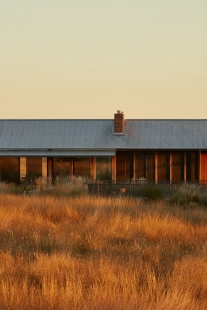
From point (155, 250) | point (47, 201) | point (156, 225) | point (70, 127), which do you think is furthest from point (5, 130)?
point (155, 250)

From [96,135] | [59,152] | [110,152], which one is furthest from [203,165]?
[59,152]

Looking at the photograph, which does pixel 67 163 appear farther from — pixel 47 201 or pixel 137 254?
pixel 137 254

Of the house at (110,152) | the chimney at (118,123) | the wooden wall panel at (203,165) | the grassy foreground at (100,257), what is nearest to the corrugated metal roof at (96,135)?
the house at (110,152)

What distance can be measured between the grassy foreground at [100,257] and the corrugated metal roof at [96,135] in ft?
61.6

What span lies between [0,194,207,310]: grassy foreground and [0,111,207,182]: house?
60.7ft

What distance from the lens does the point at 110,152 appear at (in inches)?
1499

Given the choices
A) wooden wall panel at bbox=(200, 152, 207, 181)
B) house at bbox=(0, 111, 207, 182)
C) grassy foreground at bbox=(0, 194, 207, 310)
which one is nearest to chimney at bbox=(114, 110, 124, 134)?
house at bbox=(0, 111, 207, 182)

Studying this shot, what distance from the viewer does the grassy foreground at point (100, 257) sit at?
798 cm

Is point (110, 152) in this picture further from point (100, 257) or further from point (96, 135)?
point (100, 257)

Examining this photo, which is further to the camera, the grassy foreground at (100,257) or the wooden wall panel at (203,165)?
the wooden wall panel at (203,165)

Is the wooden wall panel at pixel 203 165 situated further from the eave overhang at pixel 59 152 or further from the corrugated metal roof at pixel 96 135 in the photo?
the eave overhang at pixel 59 152

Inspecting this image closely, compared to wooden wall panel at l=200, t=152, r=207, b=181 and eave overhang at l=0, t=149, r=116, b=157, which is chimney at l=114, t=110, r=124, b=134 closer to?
eave overhang at l=0, t=149, r=116, b=157

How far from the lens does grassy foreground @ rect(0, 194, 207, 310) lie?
7.98 meters

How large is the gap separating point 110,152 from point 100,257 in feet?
88.0
